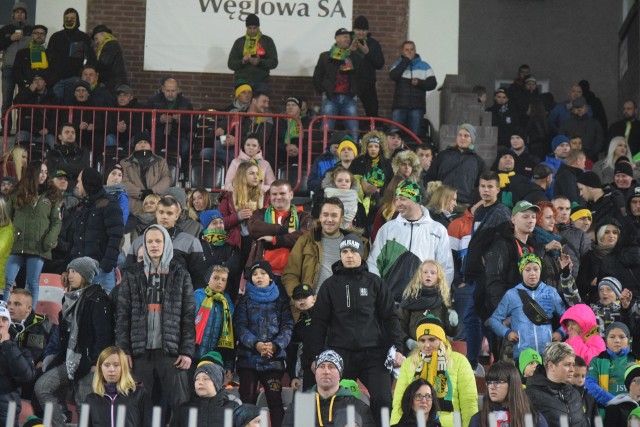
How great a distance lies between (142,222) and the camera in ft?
47.4

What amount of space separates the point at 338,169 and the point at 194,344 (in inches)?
141

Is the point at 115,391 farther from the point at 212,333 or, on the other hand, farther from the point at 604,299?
the point at 604,299

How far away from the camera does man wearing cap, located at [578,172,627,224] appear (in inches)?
623

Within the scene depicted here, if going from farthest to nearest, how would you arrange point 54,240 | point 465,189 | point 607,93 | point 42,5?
point 607,93 → point 42,5 → point 465,189 → point 54,240

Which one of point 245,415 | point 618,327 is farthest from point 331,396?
point 618,327

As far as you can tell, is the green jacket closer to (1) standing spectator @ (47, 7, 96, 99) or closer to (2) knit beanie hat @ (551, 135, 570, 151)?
(1) standing spectator @ (47, 7, 96, 99)

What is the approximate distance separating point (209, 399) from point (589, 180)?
754 cm

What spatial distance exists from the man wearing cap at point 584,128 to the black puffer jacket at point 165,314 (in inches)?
396

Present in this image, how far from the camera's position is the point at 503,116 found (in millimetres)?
20578

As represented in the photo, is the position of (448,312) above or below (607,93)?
below

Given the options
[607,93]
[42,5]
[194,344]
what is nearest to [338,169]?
[194,344]

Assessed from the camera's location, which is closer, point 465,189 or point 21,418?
point 21,418

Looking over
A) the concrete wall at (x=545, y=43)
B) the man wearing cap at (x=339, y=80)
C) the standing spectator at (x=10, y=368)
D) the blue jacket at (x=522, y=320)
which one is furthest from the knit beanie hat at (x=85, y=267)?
the concrete wall at (x=545, y=43)

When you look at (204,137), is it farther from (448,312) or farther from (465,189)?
(448,312)
